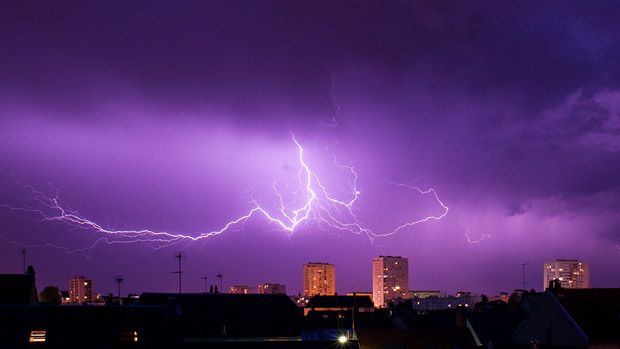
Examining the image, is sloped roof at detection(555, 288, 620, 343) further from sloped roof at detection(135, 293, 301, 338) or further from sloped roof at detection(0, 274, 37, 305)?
sloped roof at detection(0, 274, 37, 305)

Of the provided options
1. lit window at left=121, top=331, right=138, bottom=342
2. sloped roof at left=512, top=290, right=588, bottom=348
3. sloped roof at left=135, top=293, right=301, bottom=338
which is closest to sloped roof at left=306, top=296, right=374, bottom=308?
sloped roof at left=135, top=293, right=301, bottom=338

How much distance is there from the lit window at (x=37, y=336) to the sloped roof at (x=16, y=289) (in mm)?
9170

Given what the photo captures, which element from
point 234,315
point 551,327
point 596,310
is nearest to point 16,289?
point 234,315

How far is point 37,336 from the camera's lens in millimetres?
38844

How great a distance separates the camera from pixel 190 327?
171ft

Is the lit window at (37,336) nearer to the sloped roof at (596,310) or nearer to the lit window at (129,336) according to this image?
the lit window at (129,336)

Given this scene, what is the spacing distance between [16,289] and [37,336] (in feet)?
33.2

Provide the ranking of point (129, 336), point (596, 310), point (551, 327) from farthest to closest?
point (551, 327)
point (596, 310)
point (129, 336)

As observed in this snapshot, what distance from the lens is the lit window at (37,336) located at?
127 feet

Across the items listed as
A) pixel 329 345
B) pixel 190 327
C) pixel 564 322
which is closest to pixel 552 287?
pixel 564 322

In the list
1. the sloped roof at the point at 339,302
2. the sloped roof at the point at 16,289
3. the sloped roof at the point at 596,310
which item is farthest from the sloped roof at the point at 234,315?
the sloped roof at the point at 339,302

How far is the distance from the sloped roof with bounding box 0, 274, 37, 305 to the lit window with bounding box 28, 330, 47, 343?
9170 mm

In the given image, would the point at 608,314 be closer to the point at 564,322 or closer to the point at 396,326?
the point at 564,322

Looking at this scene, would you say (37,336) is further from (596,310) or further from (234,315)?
(596,310)
